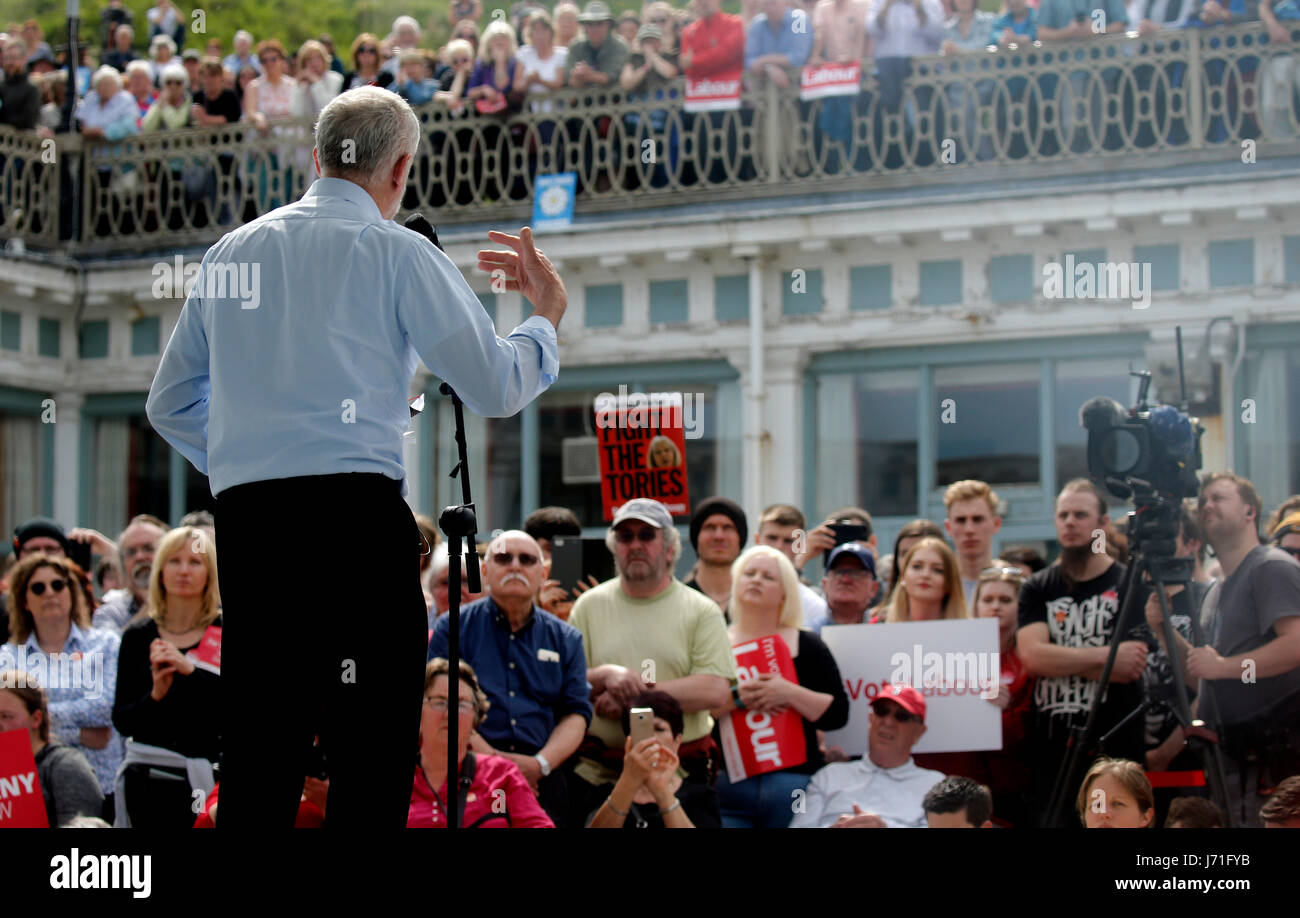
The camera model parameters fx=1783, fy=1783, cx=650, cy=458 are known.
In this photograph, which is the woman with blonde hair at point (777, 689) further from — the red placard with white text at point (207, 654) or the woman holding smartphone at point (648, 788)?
the red placard with white text at point (207, 654)

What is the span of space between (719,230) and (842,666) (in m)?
6.54

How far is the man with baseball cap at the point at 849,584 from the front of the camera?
836 cm

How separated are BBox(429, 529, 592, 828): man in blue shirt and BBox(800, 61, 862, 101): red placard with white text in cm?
673

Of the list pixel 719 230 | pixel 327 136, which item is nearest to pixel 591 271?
pixel 719 230

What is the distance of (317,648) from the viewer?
364 cm

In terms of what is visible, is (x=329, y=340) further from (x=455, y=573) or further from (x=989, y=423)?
(x=989, y=423)

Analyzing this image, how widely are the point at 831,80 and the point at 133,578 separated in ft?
21.9

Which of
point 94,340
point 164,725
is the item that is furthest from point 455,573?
point 94,340

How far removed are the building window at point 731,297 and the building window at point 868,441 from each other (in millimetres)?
840

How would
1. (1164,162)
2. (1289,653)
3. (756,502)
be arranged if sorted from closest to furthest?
(1289,653) < (1164,162) < (756,502)
